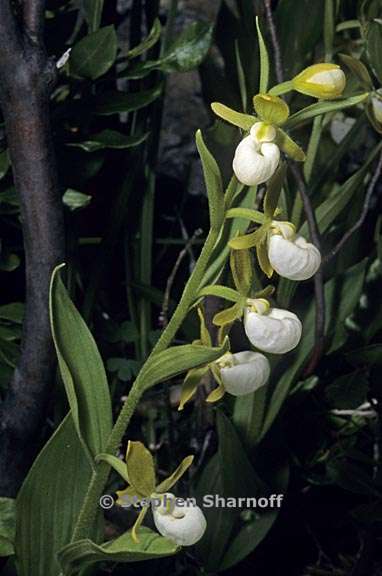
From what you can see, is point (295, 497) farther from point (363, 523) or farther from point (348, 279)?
point (348, 279)

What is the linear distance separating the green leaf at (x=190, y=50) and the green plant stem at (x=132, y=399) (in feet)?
1.05

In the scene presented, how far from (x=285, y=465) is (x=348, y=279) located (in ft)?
0.76

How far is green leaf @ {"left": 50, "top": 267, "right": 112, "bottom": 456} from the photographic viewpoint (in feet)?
2.50

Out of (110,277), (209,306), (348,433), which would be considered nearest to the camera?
(209,306)

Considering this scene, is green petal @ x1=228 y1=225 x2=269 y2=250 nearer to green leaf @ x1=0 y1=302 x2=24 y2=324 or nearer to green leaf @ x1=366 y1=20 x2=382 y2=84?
green leaf @ x1=366 y1=20 x2=382 y2=84

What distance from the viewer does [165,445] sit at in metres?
1.19

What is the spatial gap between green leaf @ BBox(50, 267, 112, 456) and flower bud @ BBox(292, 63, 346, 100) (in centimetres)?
26

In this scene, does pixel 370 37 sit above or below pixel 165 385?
above

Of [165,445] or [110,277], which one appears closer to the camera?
[165,445]

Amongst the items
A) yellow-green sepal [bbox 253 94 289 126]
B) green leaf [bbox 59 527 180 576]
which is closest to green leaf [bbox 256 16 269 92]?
yellow-green sepal [bbox 253 94 289 126]

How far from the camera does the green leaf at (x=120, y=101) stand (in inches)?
37.8

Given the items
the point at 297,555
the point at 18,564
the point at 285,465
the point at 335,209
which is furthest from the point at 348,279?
the point at 18,564

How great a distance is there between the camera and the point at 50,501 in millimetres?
871

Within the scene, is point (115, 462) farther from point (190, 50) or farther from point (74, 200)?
point (190, 50)
